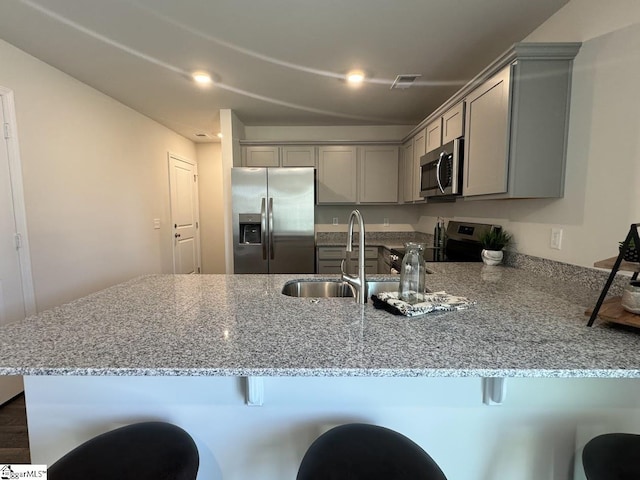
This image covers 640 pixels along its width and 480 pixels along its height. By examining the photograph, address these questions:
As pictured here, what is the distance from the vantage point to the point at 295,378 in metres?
1.01

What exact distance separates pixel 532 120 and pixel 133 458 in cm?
223

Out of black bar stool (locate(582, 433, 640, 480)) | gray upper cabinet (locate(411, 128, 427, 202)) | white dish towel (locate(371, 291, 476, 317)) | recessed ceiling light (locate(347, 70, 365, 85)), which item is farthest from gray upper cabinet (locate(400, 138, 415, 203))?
black bar stool (locate(582, 433, 640, 480))

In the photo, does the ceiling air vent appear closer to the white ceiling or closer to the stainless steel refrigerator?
the white ceiling

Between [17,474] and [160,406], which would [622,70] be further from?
[17,474]

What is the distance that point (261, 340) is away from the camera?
91cm

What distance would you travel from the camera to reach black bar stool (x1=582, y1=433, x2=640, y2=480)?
773mm

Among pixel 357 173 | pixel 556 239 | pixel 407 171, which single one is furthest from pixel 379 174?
pixel 556 239

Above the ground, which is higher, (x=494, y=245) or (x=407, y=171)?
(x=407, y=171)

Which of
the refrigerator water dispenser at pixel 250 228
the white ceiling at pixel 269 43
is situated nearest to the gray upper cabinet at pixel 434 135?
the white ceiling at pixel 269 43

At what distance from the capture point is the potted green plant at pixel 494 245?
2.10 metres

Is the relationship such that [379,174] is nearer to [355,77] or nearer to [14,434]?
[355,77]

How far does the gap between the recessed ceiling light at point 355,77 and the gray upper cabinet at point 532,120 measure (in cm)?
111

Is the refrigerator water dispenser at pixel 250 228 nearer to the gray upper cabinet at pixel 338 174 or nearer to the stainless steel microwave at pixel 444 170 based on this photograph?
the gray upper cabinet at pixel 338 174

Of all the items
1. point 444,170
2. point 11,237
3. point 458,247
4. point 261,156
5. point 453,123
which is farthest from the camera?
point 261,156
